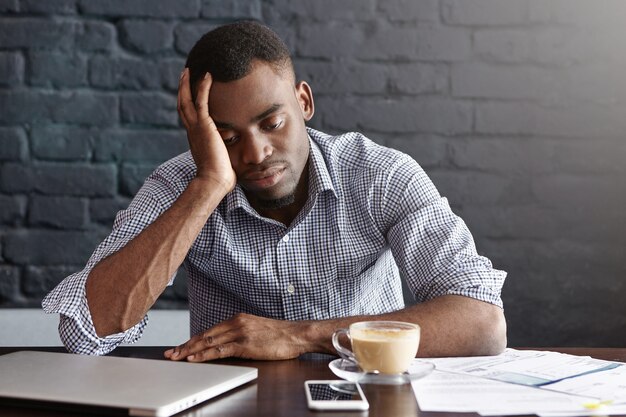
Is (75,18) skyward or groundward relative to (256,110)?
skyward

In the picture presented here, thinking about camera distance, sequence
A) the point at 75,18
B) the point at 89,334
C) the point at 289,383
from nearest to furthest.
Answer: the point at 289,383, the point at 89,334, the point at 75,18

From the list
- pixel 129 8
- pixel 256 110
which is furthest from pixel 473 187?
pixel 129 8

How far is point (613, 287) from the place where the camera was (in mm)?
2152

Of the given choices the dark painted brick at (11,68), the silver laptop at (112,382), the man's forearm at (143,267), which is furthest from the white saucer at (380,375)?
the dark painted brick at (11,68)

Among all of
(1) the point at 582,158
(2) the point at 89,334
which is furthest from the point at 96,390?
(1) the point at 582,158

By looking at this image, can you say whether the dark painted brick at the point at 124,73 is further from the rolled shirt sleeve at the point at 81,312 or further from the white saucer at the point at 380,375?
the white saucer at the point at 380,375

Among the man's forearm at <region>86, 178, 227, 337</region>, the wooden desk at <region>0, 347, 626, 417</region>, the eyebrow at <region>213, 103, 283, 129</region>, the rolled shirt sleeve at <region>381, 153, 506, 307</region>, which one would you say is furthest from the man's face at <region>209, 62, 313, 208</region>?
the wooden desk at <region>0, 347, 626, 417</region>

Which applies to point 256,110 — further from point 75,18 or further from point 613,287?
point 613,287

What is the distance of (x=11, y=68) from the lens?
208cm

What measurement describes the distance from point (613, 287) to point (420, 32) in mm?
855

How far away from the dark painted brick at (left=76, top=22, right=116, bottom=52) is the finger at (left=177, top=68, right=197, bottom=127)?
1.62 ft

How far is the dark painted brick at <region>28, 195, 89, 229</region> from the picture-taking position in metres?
2.10

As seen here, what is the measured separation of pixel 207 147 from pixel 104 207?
2.01 ft

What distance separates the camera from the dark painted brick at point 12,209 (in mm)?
2092
